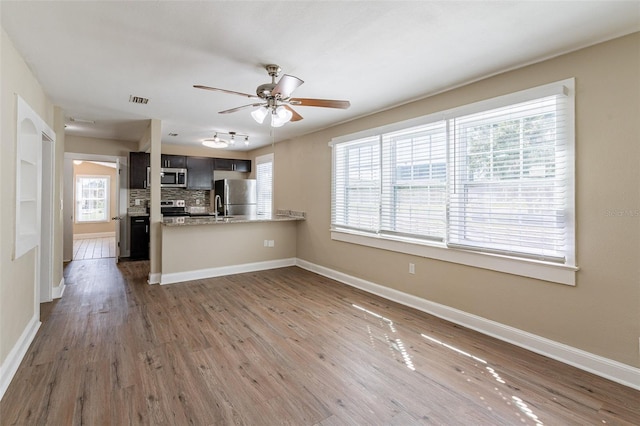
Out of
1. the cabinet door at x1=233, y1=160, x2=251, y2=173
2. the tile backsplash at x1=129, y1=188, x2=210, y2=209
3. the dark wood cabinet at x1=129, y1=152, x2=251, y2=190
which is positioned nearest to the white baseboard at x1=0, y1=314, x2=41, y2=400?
the dark wood cabinet at x1=129, y1=152, x2=251, y2=190

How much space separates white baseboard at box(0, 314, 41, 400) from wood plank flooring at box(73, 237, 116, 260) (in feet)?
14.3

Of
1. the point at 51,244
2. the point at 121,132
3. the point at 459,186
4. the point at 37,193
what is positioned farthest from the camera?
the point at 121,132

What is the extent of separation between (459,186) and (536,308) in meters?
1.32

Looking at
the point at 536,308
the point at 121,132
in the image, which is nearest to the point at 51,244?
the point at 121,132

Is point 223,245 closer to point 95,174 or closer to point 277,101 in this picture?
point 277,101

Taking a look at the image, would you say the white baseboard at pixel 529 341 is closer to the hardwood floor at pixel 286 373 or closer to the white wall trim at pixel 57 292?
the hardwood floor at pixel 286 373

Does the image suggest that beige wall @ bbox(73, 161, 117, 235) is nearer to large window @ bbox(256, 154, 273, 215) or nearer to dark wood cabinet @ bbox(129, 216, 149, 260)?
dark wood cabinet @ bbox(129, 216, 149, 260)

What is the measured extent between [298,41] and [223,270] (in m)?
3.90

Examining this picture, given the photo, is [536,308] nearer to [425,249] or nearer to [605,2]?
[425,249]

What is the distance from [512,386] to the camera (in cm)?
218

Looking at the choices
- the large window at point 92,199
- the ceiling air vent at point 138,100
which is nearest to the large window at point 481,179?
the ceiling air vent at point 138,100

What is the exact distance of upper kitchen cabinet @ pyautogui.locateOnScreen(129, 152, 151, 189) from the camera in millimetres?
6438

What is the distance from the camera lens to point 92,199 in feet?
31.6

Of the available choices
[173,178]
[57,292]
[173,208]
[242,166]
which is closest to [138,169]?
[173,178]
